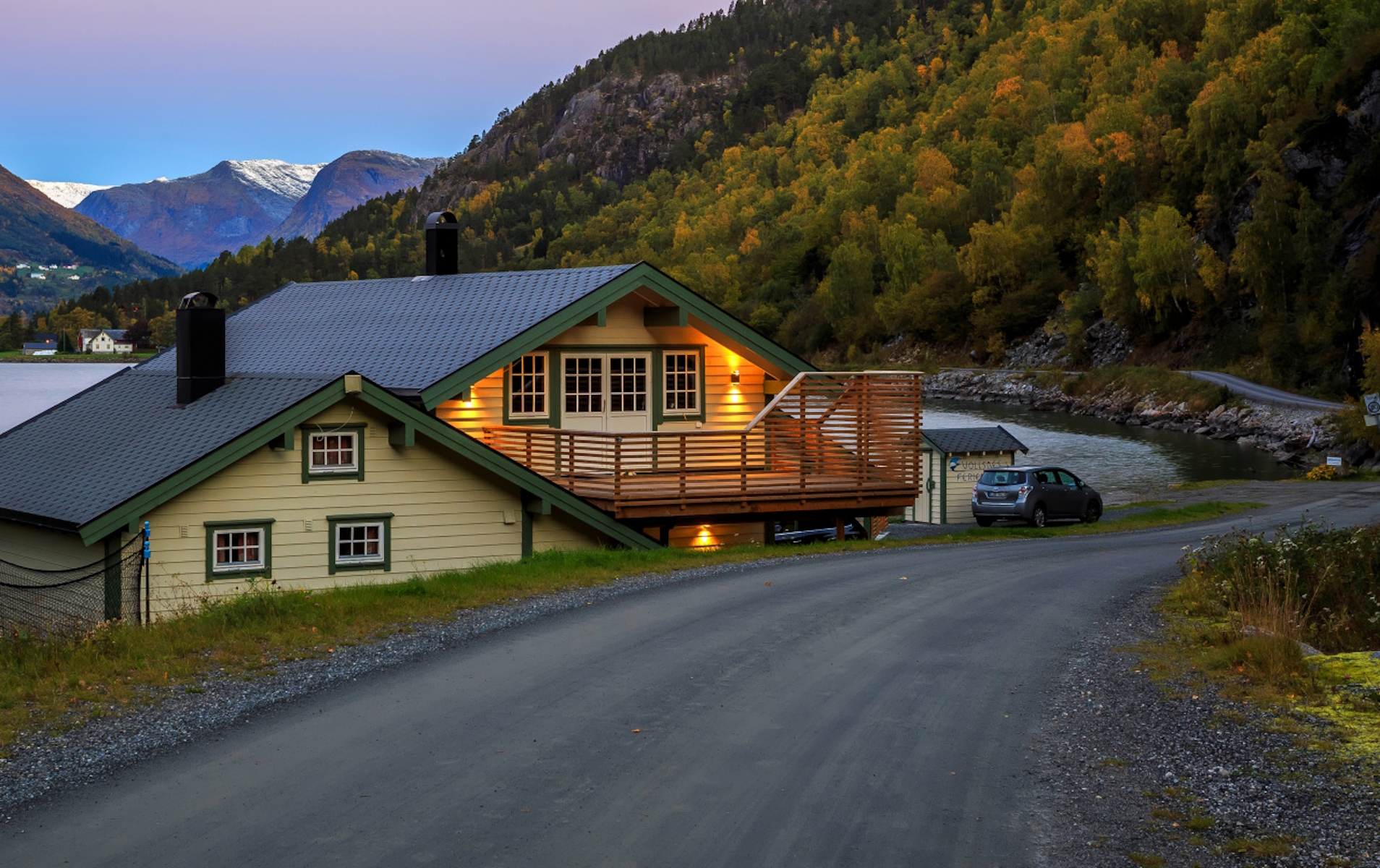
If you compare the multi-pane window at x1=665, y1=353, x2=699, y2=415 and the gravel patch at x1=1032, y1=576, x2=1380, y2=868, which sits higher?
the multi-pane window at x1=665, y1=353, x2=699, y2=415

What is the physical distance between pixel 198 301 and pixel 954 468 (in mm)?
23364

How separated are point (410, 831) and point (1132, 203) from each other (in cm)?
13136

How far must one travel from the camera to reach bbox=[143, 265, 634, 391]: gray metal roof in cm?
2447

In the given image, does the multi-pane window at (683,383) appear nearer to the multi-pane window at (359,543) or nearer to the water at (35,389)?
the multi-pane window at (359,543)

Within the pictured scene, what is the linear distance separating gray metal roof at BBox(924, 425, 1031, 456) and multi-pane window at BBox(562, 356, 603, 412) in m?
14.9

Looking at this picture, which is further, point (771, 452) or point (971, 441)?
point (971, 441)

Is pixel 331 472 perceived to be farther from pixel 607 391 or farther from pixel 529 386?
pixel 607 391

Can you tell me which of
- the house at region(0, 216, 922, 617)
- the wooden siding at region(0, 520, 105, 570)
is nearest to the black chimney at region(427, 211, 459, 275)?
the house at region(0, 216, 922, 617)

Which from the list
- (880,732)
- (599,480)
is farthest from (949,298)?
(880,732)

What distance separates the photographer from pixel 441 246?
30.0m

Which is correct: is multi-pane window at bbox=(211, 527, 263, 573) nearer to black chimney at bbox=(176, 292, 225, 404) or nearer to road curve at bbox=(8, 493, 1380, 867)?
black chimney at bbox=(176, 292, 225, 404)

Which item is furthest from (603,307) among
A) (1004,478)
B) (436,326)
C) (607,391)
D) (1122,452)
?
(1122,452)

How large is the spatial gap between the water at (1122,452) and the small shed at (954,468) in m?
13.4

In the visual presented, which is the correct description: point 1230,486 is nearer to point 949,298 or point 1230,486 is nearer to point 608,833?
point 608,833
